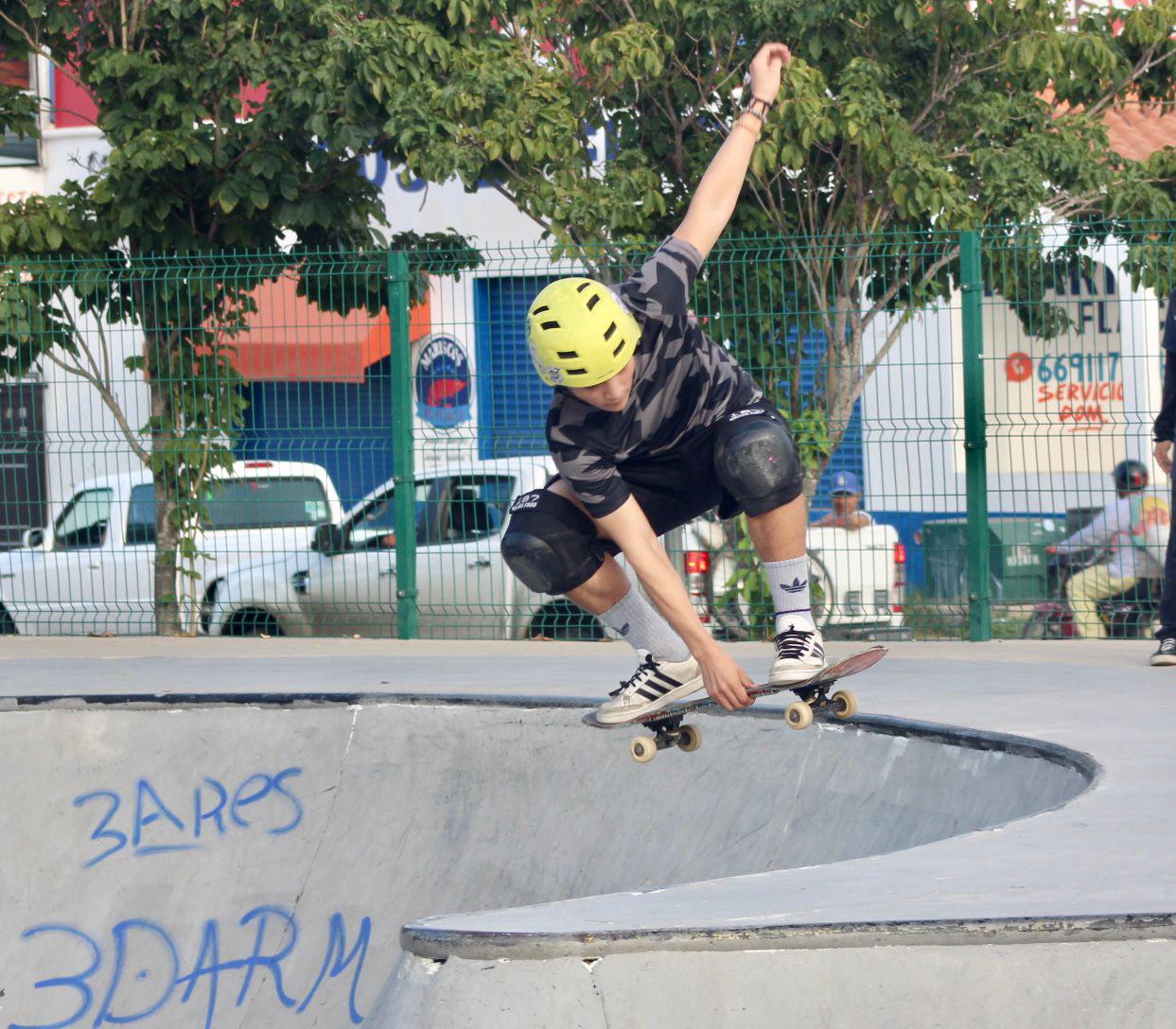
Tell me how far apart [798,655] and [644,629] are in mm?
492

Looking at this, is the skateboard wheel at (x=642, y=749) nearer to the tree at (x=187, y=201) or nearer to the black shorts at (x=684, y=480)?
the black shorts at (x=684, y=480)

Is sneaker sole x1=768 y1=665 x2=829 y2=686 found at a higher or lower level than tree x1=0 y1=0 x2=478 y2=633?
lower

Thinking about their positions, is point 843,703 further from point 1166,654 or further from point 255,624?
point 255,624

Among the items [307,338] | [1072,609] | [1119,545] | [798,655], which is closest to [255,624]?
[307,338]

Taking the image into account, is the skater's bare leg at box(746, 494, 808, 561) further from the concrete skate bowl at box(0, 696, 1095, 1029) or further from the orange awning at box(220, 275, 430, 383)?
the orange awning at box(220, 275, 430, 383)

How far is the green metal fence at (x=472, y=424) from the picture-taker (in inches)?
327

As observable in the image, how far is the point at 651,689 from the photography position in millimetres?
4652

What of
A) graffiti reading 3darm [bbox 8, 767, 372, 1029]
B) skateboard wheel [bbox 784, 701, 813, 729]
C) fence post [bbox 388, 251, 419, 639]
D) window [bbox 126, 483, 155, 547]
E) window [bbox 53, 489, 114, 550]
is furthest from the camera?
window [bbox 126, 483, 155, 547]

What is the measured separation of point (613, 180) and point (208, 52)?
9.04 feet

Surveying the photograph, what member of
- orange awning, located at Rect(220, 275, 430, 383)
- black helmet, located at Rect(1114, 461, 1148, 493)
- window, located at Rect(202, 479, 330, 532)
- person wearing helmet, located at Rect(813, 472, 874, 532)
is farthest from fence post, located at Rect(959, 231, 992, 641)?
window, located at Rect(202, 479, 330, 532)

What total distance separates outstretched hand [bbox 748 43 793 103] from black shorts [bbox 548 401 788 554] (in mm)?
886

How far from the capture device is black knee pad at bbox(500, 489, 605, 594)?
4.47 m

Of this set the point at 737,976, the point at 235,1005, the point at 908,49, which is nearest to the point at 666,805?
the point at 235,1005

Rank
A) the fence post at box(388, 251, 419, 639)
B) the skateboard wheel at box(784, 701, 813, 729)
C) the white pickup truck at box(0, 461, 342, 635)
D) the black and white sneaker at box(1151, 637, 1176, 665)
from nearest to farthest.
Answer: the skateboard wheel at box(784, 701, 813, 729) < the black and white sneaker at box(1151, 637, 1176, 665) < the fence post at box(388, 251, 419, 639) < the white pickup truck at box(0, 461, 342, 635)
